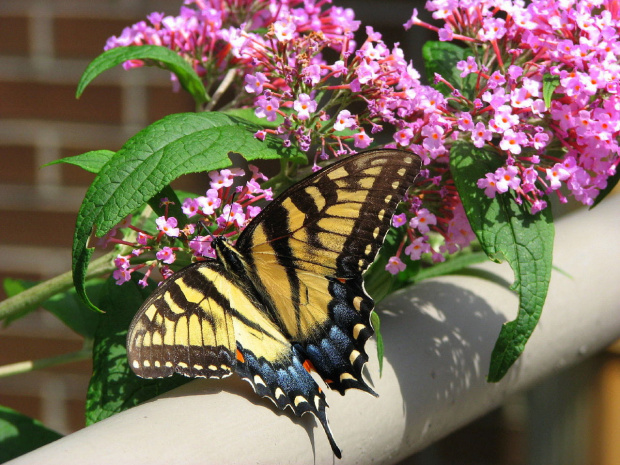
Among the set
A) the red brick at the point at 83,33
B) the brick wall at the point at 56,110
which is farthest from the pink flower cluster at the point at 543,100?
the red brick at the point at 83,33

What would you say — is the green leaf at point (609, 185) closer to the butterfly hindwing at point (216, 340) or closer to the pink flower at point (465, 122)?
the pink flower at point (465, 122)

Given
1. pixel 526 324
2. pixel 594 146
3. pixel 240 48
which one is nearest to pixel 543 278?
pixel 526 324

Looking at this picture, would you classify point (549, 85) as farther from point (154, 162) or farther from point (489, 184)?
point (154, 162)

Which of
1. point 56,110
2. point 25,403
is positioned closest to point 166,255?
point 56,110

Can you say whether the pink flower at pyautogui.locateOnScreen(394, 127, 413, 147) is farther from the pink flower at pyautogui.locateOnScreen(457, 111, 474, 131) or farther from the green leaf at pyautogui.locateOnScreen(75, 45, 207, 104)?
the green leaf at pyautogui.locateOnScreen(75, 45, 207, 104)

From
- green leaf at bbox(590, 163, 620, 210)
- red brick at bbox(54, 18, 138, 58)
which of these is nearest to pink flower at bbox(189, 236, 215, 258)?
green leaf at bbox(590, 163, 620, 210)
